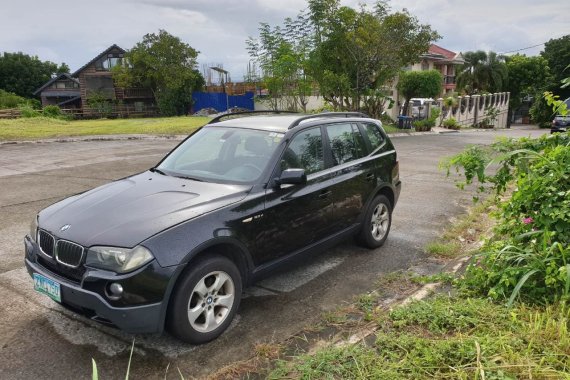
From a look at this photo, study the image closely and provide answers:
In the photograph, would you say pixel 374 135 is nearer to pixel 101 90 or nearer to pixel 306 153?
pixel 306 153

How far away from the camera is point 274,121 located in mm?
4672

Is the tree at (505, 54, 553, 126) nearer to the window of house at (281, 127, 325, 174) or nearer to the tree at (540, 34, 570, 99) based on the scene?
the tree at (540, 34, 570, 99)

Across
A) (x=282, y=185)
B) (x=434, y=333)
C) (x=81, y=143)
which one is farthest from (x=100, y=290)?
(x=81, y=143)

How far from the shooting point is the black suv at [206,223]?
9.83ft

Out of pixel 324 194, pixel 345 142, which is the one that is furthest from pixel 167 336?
pixel 345 142

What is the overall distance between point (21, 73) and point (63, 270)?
227 feet

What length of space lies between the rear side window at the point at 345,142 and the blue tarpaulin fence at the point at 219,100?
3350 centimetres

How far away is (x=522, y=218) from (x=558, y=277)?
861 mm

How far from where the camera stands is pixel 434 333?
10.4 feet

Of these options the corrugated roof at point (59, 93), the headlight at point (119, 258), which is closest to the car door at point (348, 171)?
the headlight at point (119, 258)

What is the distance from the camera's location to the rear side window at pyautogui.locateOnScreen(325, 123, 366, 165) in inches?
189

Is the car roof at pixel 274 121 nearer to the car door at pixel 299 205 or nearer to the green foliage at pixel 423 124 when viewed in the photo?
the car door at pixel 299 205

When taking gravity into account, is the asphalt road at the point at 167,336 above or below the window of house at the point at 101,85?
below

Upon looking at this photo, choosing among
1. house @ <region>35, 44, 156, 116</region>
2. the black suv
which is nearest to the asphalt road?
the black suv
